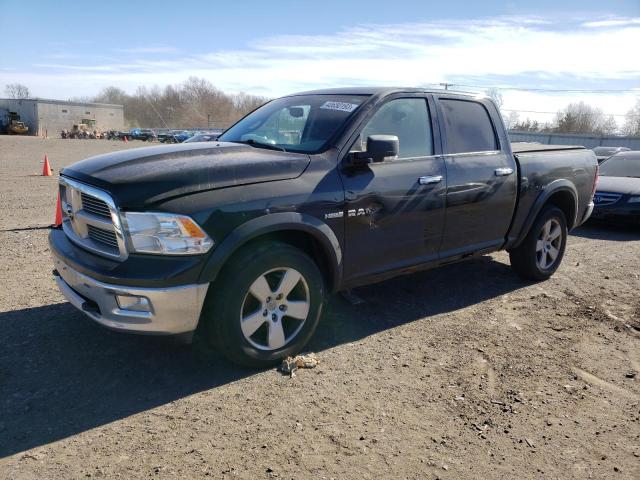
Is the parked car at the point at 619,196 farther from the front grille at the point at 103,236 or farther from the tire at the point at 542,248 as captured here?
the front grille at the point at 103,236

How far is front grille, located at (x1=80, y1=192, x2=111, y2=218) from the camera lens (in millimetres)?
3242

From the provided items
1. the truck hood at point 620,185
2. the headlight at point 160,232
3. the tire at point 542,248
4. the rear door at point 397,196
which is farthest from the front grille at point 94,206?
the truck hood at point 620,185

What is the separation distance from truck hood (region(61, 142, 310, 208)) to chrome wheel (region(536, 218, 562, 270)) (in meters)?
3.34

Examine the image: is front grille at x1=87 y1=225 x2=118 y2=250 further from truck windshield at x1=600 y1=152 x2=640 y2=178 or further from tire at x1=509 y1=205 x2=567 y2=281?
truck windshield at x1=600 y1=152 x2=640 y2=178

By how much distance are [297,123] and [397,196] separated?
1078 mm

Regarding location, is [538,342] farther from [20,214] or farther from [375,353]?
[20,214]

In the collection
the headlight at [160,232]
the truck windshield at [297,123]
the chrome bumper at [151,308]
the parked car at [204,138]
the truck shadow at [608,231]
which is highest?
the truck windshield at [297,123]

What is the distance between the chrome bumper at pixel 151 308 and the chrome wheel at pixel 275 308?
0.36 m

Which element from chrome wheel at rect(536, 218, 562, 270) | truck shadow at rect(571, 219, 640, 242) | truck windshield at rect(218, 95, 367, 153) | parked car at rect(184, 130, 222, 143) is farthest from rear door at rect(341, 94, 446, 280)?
truck shadow at rect(571, 219, 640, 242)

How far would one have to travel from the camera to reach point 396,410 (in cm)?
317

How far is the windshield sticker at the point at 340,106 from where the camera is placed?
4.11 m

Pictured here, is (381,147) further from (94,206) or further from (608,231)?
(608,231)

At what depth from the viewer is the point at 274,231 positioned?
3463mm

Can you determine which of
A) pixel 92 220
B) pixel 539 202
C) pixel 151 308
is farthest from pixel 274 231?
pixel 539 202
